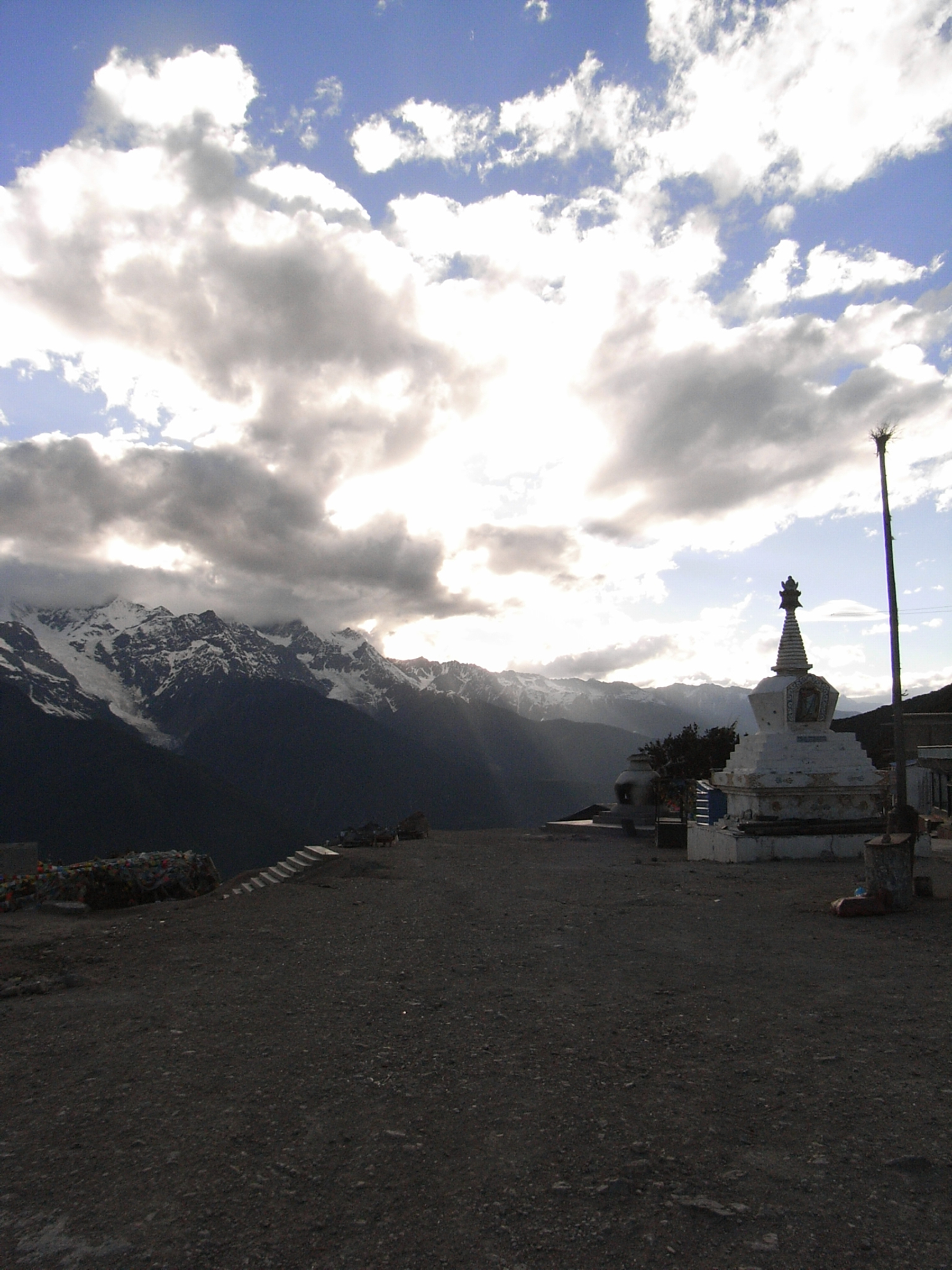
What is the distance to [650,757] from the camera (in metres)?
39.3

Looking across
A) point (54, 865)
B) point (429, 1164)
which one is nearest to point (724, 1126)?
point (429, 1164)

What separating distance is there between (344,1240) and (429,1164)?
75cm

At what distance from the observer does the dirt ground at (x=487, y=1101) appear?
146 inches

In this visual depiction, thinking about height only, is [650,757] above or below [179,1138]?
above

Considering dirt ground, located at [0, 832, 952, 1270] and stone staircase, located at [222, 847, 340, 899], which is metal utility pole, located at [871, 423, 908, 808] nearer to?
dirt ground, located at [0, 832, 952, 1270]

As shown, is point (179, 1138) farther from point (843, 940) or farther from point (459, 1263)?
point (843, 940)

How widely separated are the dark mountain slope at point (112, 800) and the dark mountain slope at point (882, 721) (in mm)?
96776

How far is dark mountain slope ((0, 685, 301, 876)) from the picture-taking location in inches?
5207

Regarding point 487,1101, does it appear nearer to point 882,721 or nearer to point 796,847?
point 796,847

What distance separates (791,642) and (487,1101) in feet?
68.8

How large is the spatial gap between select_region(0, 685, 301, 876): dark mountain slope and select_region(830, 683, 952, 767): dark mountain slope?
9678 cm

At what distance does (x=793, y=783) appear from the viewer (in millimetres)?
19922

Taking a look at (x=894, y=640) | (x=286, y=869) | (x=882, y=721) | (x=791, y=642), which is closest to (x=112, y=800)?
(x=882, y=721)

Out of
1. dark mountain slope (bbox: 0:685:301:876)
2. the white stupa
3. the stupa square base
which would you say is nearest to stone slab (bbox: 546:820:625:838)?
the white stupa
